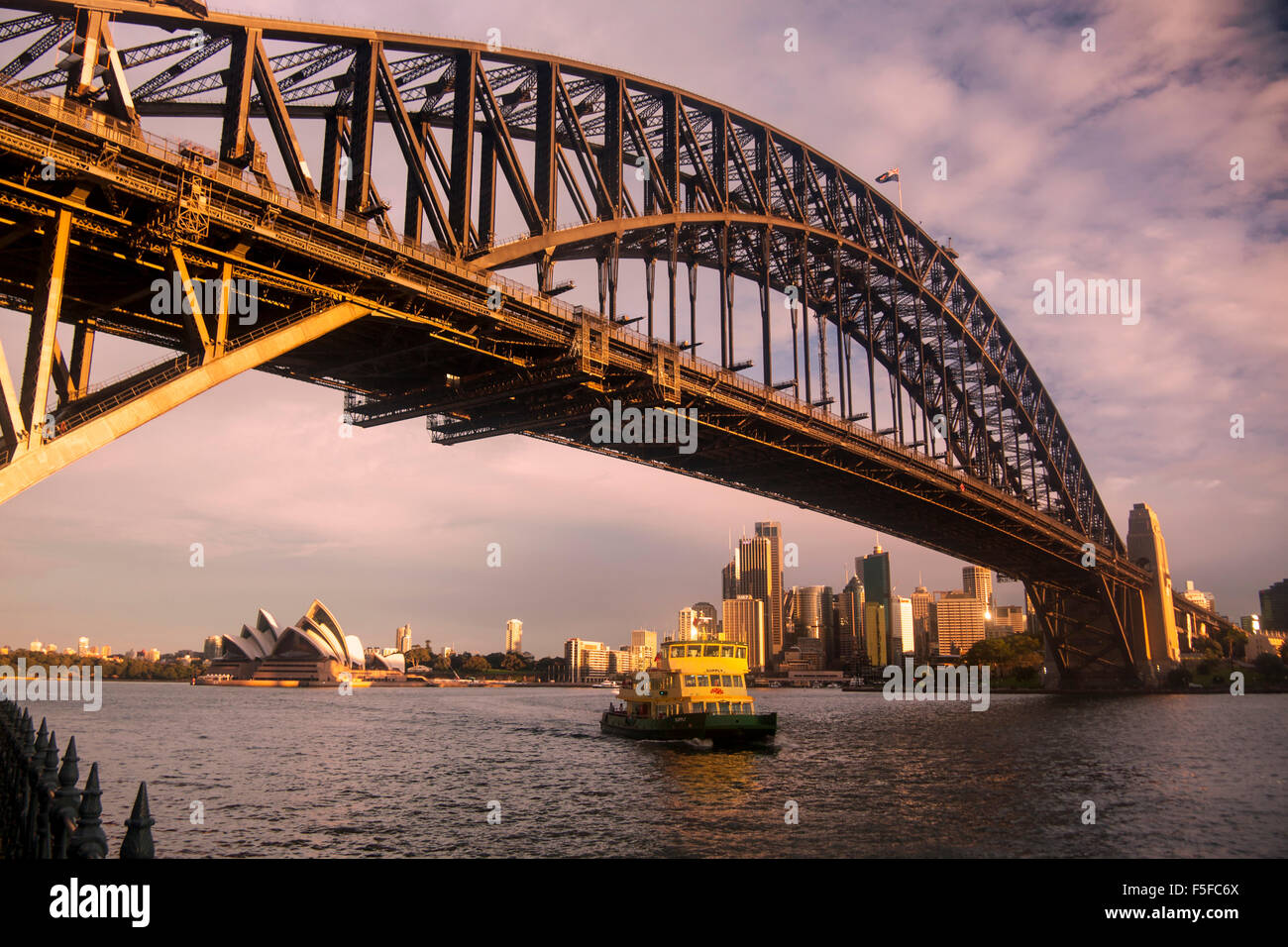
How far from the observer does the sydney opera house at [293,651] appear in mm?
178000

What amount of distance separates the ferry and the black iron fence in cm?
3598

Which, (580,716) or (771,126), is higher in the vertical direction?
(771,126)

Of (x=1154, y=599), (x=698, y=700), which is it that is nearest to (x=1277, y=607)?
(x=1154, y=599)

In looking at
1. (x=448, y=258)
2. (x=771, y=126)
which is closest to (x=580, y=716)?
(x=771, y=126)

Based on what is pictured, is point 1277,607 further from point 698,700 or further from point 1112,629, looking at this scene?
point 698,700

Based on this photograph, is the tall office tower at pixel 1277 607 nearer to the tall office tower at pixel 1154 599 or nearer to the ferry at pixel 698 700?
the tall office tower at pixel 1154 599

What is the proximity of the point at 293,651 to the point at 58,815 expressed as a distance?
612 ft

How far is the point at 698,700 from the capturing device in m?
47.1

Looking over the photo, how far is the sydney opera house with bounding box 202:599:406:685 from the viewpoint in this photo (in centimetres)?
17800

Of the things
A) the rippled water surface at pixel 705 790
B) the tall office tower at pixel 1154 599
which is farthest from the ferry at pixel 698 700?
the tall office tower at pixel 1154 599
